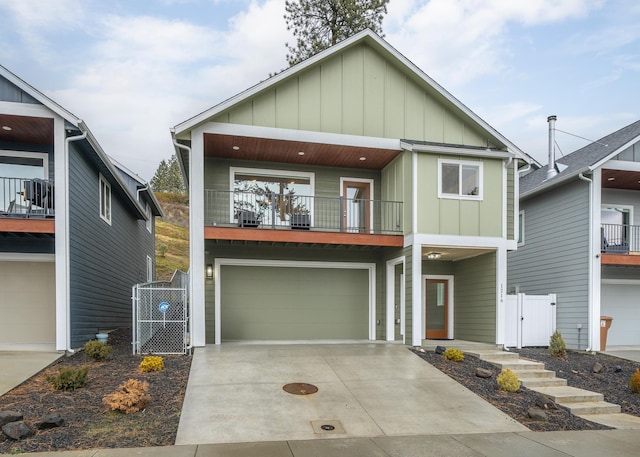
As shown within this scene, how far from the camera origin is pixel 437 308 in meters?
13.1

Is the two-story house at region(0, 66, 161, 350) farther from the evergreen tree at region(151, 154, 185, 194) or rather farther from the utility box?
the evergreen tree at region(151, 154, 185, 194)

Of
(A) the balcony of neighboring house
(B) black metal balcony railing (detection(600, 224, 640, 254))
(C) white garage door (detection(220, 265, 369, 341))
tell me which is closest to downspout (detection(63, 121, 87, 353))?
(A) the balcony of neighboring house

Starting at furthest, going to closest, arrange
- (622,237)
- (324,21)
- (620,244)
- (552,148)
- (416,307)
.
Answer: (324,21) → (552,148) → (622,237) → (620,244) → (416,307)

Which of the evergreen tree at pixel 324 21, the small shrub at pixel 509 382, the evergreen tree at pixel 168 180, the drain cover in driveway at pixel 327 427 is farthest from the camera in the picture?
the evergreen tree at pixel 168 180

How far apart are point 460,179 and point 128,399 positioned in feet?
30.8

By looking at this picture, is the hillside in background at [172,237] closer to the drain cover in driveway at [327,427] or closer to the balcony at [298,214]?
the balcony at [298,214]

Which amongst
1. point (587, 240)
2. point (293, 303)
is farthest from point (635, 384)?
point (293, 303)

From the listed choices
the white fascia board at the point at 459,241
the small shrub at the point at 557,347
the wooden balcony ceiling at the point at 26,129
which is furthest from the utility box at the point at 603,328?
the wooden balcony ceiling at the point at 26,129

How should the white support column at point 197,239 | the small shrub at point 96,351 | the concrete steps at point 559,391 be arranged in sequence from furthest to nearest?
the white support column at point 197,239
the small shrub at point 96,351
the concrete steps at point 559,391

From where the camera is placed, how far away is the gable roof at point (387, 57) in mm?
10219

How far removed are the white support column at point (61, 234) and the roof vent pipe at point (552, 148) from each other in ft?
48.5

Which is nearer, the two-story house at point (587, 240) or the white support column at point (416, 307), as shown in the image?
the white support column at point (416, 307)

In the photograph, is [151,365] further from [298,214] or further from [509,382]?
[509,382]

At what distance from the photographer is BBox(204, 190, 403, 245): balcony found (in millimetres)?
10798
